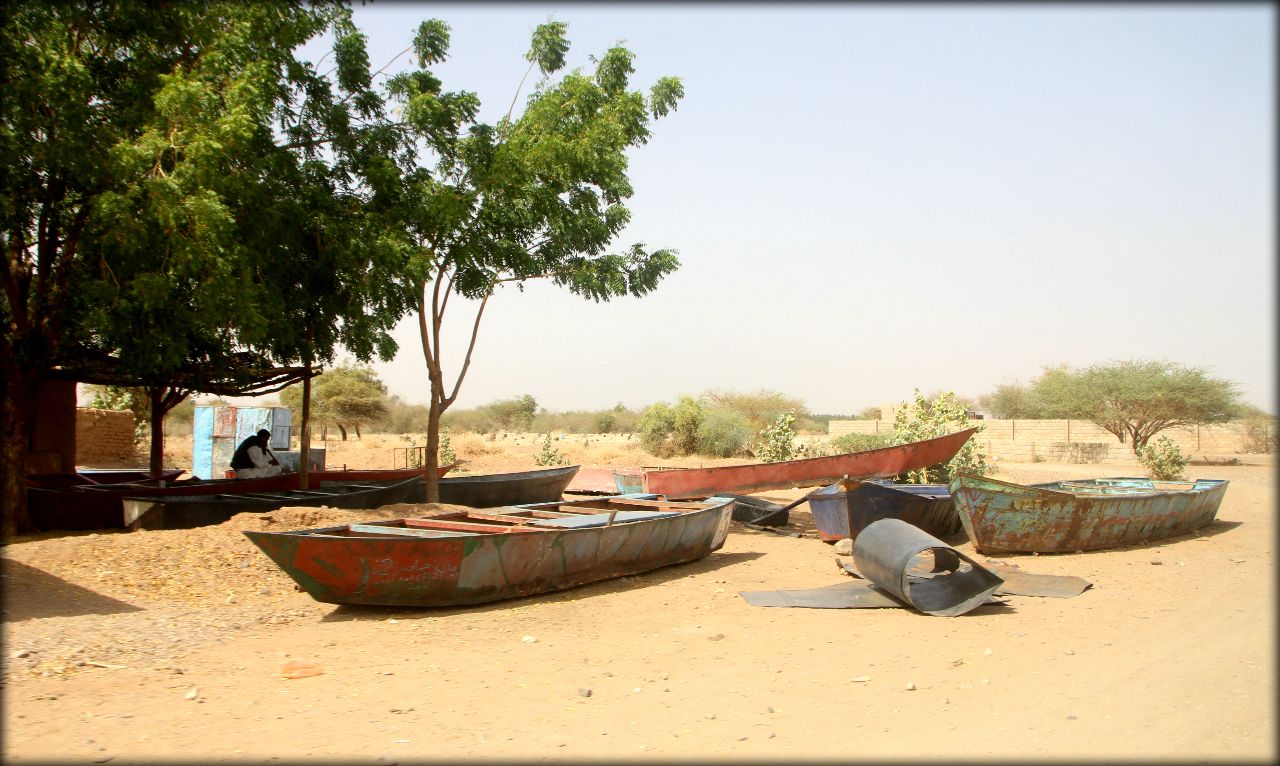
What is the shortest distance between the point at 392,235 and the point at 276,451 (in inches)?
533

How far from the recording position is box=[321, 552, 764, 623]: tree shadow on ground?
8.05m

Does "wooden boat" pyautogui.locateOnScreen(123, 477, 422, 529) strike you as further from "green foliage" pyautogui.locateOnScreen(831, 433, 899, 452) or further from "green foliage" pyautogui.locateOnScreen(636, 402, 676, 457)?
"green foliage" pyautogui.locateOnScreen(636, 402, 676, 457)

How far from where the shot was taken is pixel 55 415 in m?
16.5

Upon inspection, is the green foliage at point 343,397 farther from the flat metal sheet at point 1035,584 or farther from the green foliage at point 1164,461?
the flat metal sheet at point 1035,584

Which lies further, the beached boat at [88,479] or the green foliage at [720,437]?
the green foliage at [720,437]

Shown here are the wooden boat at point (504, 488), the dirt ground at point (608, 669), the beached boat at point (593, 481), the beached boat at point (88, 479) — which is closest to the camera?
the dirt ground at point (608, 669)

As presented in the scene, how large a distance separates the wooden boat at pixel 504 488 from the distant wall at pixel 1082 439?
71.2 feet

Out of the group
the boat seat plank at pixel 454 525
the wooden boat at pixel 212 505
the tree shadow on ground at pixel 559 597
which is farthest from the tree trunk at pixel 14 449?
the tree shadow on ground at pixel 559 597

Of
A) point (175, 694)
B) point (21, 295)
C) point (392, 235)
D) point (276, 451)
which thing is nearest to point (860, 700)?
point (175, 694)

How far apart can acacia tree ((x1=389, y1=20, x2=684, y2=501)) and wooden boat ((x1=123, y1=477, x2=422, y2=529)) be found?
4.51ft

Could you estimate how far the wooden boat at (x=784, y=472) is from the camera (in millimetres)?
15023

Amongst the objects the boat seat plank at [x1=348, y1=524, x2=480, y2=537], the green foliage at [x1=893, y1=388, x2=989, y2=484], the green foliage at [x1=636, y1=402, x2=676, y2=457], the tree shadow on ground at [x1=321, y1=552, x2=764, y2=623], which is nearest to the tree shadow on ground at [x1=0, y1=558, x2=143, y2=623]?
the tree shadow on ground at [x1=321, y1=552, x2=764, y2=623]

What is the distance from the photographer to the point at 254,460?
15242mm

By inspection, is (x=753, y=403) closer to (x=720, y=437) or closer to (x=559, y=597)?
(x=720, y=437)
